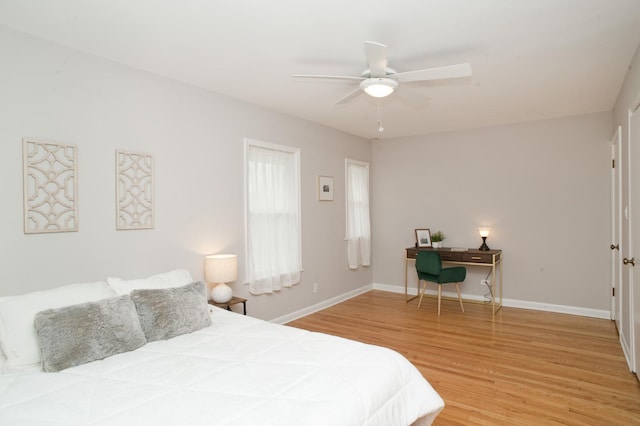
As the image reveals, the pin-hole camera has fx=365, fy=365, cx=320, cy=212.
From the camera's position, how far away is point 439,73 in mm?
2613

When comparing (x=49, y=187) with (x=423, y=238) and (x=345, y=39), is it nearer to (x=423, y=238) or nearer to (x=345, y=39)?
(x=345, y=39)

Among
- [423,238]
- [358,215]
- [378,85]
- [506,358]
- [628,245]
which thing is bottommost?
[506,358]

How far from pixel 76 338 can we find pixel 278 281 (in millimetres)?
2480

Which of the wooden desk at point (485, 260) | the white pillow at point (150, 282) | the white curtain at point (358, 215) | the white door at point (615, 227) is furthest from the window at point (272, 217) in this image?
the white door at point (615, 227)

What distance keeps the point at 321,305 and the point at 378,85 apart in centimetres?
328

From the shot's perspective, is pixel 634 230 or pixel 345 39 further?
pixel 634 230

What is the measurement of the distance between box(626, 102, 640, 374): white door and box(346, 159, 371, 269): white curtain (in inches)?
134

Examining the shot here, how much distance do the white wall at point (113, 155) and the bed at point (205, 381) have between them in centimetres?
42

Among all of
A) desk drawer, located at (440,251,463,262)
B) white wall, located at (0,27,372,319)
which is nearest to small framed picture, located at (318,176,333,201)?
white wall, located at (0,27,372,319)

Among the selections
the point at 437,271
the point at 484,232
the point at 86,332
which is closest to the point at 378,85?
the point at 86,332

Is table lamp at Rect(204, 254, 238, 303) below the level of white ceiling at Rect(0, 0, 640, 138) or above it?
below

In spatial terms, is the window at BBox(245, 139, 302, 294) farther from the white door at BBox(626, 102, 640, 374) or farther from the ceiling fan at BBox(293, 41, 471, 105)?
the white door at BBox(626, 102, 640, 374)

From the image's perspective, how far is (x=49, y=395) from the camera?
165 cm

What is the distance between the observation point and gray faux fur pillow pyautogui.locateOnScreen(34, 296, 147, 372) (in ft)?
6.36
